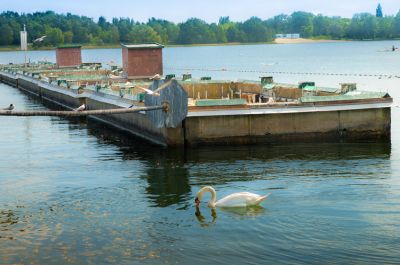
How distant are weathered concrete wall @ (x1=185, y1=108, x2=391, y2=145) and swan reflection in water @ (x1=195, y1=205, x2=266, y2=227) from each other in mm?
12318

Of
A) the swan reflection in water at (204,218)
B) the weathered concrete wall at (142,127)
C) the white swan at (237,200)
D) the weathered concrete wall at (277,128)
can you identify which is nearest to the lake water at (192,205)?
the swan reflection in water at (204,218)

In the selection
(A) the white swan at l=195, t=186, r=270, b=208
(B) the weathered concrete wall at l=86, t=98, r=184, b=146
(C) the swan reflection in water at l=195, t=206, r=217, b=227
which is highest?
(B) the weathered concrete wall at l=86, t=98, r=184, b=146

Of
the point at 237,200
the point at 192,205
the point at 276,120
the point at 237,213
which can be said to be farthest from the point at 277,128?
the point at 237,213

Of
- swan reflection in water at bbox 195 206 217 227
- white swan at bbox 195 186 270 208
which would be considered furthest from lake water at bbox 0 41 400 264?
white swan at bbox 195 186 270 208

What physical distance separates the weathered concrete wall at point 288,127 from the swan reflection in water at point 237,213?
12.3 metres

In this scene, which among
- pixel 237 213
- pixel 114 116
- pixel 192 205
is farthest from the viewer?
pixel 114 116

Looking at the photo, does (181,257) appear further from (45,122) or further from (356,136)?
(45,122)

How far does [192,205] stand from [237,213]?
219 cm

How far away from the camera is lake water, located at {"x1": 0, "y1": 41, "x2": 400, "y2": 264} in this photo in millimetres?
21766

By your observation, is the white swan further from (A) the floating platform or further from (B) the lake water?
(A) the floating platform

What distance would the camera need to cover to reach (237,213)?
2552cm

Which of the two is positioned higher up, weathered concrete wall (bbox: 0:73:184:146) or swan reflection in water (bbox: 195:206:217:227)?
weathered concrete wall (bbox: 0:73:184:146)

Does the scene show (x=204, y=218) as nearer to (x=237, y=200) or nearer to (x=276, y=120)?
(x=237, y=200)

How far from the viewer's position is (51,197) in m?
28.8
